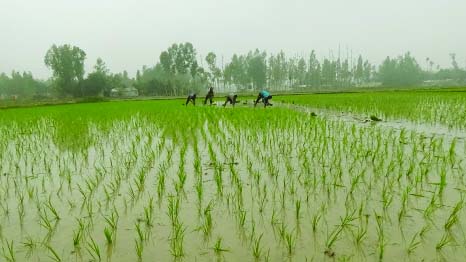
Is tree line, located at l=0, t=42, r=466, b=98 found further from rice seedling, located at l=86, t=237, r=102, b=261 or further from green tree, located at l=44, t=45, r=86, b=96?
rice seedling, located at l=86, t=237, r=102, b=261

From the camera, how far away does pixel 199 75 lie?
54062 millimetres

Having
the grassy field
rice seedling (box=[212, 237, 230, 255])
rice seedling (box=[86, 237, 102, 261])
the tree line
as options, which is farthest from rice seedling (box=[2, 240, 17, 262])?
the tree line

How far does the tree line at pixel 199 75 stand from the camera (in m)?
44.3

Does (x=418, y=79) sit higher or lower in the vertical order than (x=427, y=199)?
higher

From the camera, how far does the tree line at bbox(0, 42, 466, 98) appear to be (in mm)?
44312

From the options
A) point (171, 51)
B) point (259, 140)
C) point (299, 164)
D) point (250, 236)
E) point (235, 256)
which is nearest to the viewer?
point (235, 256)

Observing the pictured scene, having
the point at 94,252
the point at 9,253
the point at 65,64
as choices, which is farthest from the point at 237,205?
the point at 65,64

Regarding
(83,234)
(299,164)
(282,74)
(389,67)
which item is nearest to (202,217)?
(83,234)

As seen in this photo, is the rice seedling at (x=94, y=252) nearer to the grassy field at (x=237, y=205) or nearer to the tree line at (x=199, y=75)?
the grassy field at (x=237, y=205)

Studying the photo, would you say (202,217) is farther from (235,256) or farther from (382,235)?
(382,235)

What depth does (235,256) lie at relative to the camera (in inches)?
74.9

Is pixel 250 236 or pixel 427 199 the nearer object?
pixel 250 236

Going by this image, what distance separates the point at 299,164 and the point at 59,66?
50.3 m

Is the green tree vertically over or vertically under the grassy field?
over
